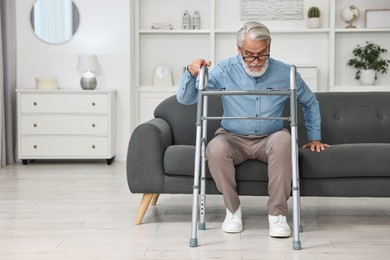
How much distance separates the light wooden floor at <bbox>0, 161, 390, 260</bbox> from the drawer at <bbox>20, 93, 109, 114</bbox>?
54.9 inches

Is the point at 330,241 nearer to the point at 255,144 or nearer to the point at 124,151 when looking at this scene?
the point at 255,144

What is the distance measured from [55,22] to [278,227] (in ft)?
13.6

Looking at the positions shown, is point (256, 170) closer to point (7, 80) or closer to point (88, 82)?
point (88, 82)

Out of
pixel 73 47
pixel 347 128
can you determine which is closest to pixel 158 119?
pixel 347 128

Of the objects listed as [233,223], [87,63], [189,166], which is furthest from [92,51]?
[233,223]

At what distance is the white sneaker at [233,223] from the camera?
10.4 ft

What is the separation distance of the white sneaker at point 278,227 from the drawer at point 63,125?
329 cm

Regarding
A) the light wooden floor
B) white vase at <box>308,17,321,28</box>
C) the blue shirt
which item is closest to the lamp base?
the light wooden floor

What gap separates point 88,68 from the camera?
6191mm

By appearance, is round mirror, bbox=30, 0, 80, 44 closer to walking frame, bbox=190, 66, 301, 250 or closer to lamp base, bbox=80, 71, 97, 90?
lamp base, bbox=80, 71, 97, 90

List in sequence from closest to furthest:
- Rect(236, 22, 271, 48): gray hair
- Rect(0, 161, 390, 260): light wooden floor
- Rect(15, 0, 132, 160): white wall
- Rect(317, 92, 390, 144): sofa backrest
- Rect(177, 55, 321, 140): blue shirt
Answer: Rect(0, 161, 390, 260): light wooden floor < Rect(236, 22, 271, 48): gray hair < Rect(177, 55, 321, 140): blue shirt < Rect(317, 92, 390, 144): sofa backrest < Rect(15, 0, 132, 160): white wall

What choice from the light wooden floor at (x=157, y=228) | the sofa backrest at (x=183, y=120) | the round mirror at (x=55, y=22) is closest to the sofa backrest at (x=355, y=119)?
the light wooden floor at (x=157, y=228)

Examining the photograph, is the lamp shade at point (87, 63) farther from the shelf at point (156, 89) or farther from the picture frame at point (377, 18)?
the picture frame at point (377, 18)

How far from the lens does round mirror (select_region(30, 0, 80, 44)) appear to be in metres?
6.45
